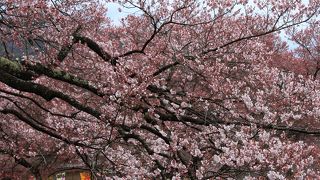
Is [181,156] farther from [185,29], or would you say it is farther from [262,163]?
[185,29]

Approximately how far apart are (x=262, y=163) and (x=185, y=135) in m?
1.46

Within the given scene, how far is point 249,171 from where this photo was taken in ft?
15.7

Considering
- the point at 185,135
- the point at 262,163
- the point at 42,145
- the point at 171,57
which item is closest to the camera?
the point at 262,163

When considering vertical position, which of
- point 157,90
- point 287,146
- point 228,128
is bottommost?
point 287,146

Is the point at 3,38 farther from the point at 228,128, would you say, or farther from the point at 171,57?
the point at 171,57

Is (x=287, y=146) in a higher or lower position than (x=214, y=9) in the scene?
lower

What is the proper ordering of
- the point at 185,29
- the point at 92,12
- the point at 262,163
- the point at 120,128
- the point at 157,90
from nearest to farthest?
the point at 262,163, the point at 120,128, the point at 157,90, the point at 92,12, the point at 185,29

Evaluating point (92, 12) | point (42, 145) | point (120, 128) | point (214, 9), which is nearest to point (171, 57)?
point (214, 9)

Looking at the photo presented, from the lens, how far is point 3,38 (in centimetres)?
528

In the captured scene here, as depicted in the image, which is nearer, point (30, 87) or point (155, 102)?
point (30, 87)

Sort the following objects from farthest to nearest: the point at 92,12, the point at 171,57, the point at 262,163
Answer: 1. the point at 92,12
2. the point at 171,57
3. the point at 262,163

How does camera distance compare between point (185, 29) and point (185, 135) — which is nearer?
point (185, 135)

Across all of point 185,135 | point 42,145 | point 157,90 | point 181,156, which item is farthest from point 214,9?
point 42,145

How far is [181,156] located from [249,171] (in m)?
1.22
